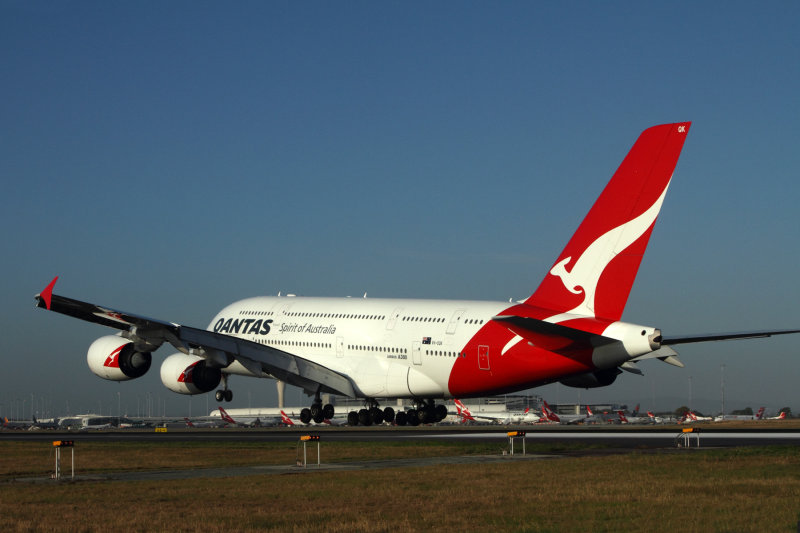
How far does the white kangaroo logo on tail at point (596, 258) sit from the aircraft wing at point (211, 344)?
1278cm

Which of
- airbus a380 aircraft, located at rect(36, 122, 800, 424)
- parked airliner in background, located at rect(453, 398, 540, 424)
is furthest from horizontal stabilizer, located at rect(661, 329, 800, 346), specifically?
parked airliner in background, located at rect(453, 398, 540, 424)

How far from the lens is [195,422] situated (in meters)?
165

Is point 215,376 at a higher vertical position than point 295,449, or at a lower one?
higher

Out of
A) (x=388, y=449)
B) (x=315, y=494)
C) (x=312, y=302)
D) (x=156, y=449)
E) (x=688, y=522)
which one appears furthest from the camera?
(x=312, y=302)

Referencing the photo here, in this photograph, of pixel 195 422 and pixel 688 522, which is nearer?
pixel 688 522

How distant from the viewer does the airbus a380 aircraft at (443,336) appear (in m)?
34.0

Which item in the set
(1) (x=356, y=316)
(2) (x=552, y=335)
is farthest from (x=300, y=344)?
(2) (x=552, y=335)

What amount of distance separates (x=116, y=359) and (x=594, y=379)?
70.3 feet

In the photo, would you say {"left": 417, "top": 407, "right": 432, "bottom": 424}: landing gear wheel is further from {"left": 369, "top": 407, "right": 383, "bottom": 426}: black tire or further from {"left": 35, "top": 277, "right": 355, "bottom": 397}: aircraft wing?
{"left": 35, "top": 277, "right": 355, "bottom": 397}: aircraft wing

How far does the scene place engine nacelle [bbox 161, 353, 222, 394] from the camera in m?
44.9

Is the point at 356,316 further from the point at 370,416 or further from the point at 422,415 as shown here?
the point at 422,415

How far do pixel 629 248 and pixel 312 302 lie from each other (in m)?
18.1

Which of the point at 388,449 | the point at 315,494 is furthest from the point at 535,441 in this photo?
the point at 315,494

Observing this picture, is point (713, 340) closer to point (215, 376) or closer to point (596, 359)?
point (596, 359)
